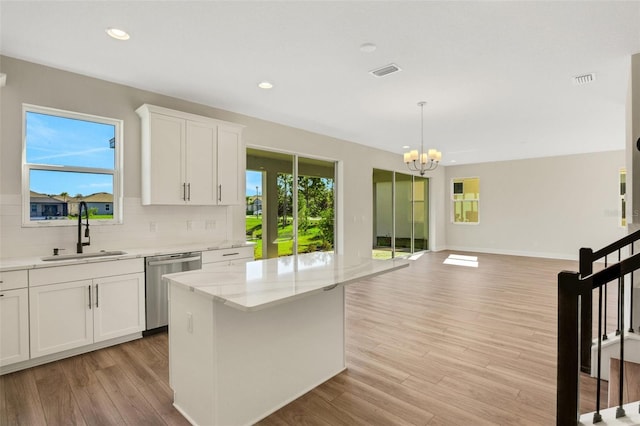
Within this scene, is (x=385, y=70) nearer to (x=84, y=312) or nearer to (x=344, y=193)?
(x=344, y=193)

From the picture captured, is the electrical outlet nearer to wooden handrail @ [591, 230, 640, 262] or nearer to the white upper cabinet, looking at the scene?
the white upper cabinet

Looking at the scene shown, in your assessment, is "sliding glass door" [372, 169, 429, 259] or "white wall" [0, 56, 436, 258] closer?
"white wall" [0, 56, 436, 258]

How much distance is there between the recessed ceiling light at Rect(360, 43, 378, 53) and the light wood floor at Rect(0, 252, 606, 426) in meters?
2.82

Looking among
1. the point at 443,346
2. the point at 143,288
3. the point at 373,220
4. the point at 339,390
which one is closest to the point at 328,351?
the point at 339,390

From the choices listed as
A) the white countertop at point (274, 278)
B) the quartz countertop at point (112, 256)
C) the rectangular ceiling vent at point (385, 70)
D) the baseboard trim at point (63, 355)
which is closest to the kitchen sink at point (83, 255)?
the quartz countertop at point (112, 256)

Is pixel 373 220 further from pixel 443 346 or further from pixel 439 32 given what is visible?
pixel 439 32

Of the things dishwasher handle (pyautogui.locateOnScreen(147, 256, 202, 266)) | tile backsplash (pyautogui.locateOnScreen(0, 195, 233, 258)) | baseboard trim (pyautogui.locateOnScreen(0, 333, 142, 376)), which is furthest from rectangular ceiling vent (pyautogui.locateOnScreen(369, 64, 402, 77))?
baseboard trim (pyautogui.locateOnScreen(0, 333, 142, 376))

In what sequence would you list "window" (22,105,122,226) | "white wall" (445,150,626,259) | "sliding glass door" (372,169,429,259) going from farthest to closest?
1. "sliding glass door" (372,169,429,259)
2. "white wall" (445,150,626,259)
3. "window" (22,105,122,226)

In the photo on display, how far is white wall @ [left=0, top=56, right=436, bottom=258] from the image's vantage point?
3.07 m

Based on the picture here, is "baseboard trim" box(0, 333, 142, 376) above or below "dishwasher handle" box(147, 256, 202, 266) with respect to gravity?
below

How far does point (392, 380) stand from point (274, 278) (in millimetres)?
1338

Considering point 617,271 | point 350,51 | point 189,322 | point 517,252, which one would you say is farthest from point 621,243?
point 517,252

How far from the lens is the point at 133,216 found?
12.6 ft

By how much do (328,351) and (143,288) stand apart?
2115 millimetres
